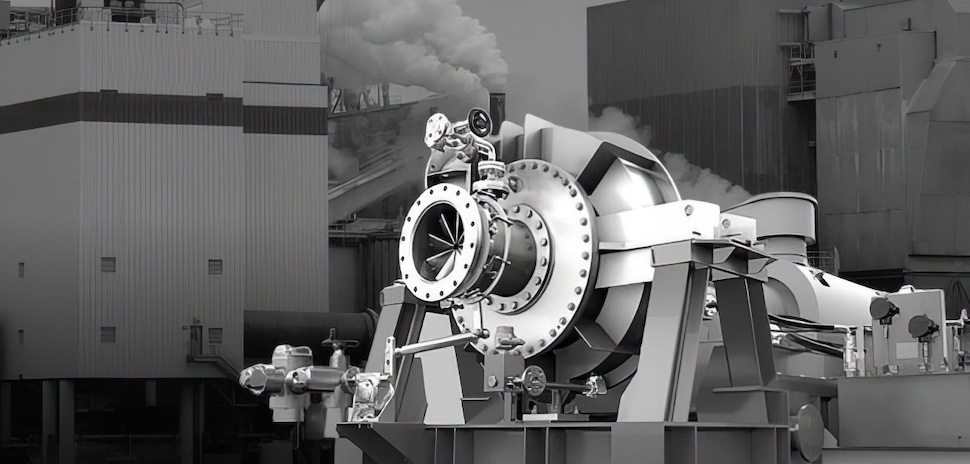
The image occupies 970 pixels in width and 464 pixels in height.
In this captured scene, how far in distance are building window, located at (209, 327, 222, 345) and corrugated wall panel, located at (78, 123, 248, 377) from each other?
0.19 metres

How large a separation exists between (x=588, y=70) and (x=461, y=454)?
31766 millimetres

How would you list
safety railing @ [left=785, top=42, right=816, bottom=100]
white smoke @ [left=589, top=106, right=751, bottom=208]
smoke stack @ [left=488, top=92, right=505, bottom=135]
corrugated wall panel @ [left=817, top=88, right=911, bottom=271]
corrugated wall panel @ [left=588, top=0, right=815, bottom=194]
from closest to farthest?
corrugated wall panel @ [left=817, top=88, right=911, bottom=271]
safety railing @ [left=785, top=42, right=816, bottom=100]
corrugated wall panel @ [left=588, top=0, right=815, bottom=194]
white smoke @ [left=589, top=106, right=751, bottom=208]
smoke stack @ [left=488, top=92, right=505, bottom=135]

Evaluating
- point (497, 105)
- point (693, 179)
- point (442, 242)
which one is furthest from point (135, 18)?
point (442, 242)

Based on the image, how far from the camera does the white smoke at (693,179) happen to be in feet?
119

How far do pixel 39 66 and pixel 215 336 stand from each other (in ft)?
29.0

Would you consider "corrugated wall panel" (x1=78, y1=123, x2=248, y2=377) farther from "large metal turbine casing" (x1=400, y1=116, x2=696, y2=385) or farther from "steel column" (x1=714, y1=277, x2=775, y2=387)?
"steel column" (x1=714, y1=277, x2=775, y2=387)

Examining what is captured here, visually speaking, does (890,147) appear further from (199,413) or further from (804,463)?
(804,463)

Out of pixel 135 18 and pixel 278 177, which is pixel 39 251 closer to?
pixel 278 177

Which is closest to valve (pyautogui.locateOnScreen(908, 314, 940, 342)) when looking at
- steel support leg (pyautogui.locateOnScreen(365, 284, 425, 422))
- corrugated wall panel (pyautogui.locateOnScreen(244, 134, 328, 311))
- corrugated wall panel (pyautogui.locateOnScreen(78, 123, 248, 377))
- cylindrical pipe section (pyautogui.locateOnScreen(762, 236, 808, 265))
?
steel support leg (pyautogui.locateOnScreen(365, 284, 425, 422))

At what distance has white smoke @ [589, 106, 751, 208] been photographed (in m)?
36.3

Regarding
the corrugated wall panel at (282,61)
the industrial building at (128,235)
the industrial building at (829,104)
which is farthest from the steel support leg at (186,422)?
the industrial building at (829,104)

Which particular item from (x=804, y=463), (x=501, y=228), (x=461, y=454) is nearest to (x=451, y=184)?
(x=501, y=228)

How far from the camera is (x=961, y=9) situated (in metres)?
34.2

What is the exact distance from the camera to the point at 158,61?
31.1 metres
